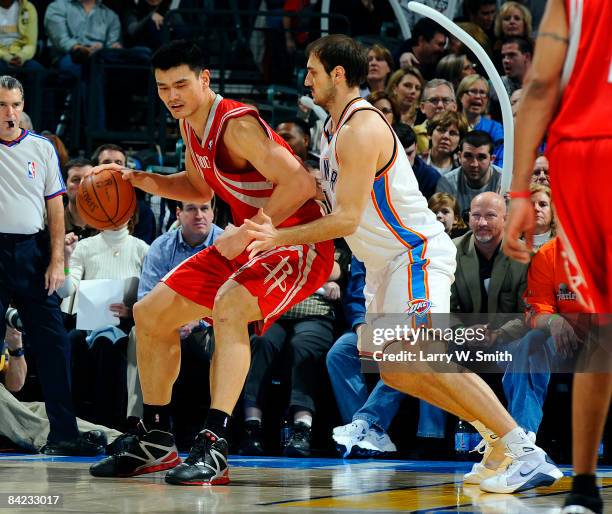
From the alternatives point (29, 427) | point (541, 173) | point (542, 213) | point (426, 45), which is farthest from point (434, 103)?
point (29, 427)

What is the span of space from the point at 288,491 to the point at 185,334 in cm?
270

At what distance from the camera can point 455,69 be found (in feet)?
33.0

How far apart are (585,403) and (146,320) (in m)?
2.51

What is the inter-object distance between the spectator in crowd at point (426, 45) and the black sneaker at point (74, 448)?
5.20 meters

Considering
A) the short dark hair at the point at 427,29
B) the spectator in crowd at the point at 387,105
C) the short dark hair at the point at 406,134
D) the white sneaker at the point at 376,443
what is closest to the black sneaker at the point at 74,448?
the white sneaker at the point at 376,443

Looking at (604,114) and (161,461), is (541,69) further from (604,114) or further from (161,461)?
(161,461)

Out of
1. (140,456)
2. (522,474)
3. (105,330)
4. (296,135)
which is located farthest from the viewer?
(296,135)

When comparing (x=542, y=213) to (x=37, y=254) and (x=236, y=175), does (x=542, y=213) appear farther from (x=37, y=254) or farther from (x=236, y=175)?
(x=37, y=254)

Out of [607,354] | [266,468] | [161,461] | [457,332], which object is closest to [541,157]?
[457,332]

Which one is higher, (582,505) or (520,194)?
(520,194)

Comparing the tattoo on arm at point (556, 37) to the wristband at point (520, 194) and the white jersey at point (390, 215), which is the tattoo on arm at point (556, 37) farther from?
the white jersey at point (390, 215)

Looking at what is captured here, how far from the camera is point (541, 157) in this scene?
26.9ft

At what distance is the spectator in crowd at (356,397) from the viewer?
6.82 m

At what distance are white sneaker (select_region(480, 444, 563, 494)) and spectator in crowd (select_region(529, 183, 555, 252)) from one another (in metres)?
2.62
